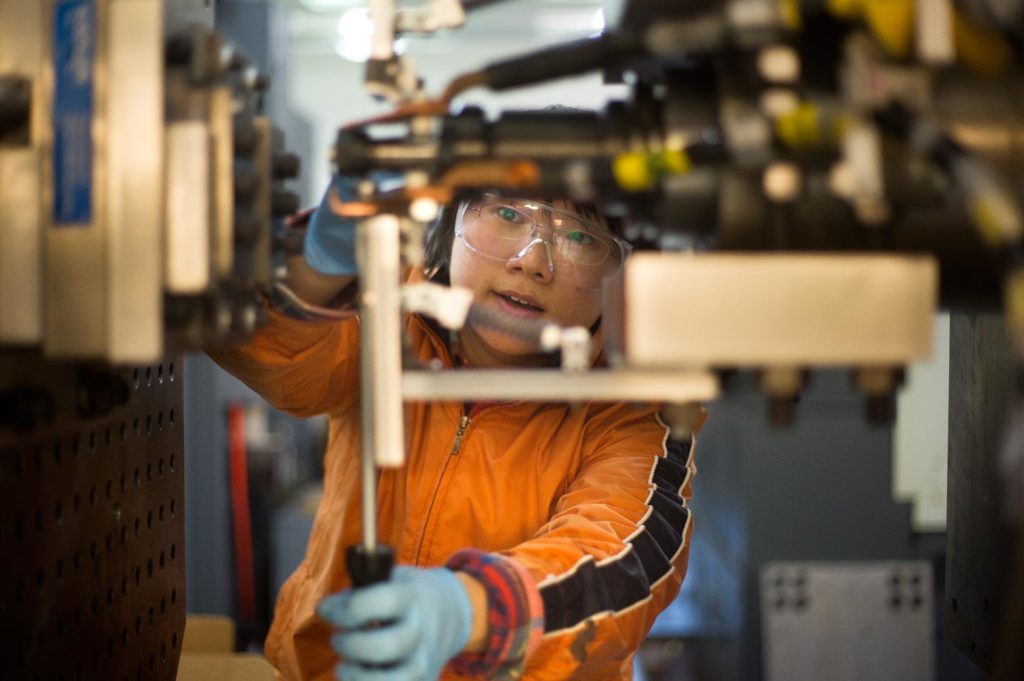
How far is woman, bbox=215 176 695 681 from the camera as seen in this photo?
953mm

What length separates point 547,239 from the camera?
1.31m

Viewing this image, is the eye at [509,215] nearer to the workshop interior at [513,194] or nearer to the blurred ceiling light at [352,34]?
the workshop interior at [513,194]

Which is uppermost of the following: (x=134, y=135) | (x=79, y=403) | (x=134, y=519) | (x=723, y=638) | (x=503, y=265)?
(x=134, y=135)

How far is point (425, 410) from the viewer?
1.34 meters

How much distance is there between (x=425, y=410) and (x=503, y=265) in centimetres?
24

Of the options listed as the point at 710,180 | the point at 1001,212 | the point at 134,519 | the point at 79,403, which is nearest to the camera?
the point at 1001,212

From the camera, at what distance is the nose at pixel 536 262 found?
1.30 meters

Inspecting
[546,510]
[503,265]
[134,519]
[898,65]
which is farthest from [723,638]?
[898,65]

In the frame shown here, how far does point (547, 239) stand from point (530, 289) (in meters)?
0.08

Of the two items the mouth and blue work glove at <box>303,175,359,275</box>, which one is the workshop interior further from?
the mouth

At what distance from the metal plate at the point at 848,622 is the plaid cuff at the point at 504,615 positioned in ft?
4.22

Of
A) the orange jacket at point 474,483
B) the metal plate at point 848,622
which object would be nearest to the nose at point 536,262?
the orange jacket at point 474,483

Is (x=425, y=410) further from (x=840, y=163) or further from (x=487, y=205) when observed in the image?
(x=840, y=163)

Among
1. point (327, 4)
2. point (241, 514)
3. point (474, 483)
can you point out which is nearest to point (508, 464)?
point (474, 483)
